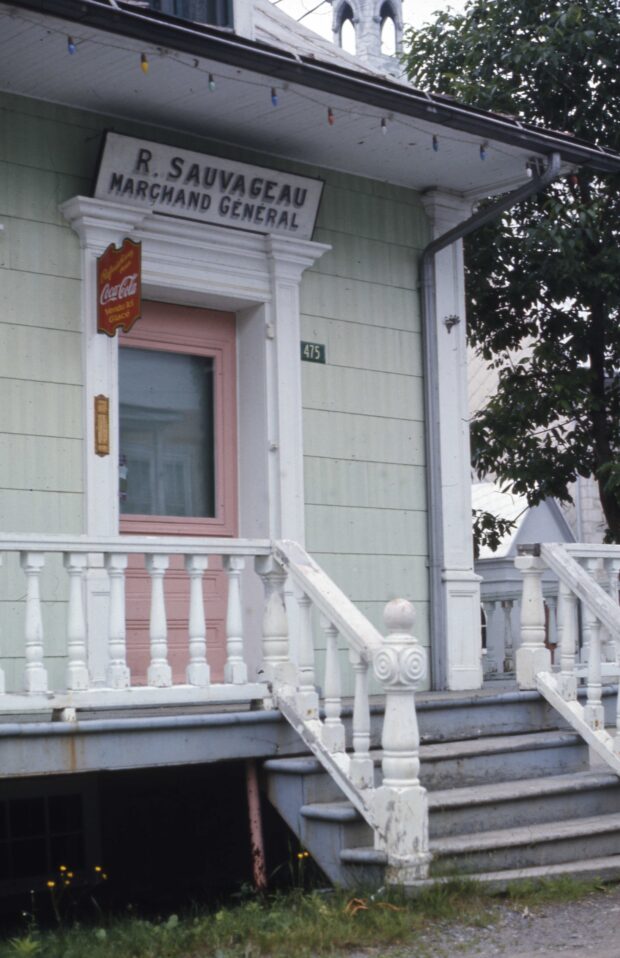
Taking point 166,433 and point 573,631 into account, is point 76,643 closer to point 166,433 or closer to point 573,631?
point 166,433

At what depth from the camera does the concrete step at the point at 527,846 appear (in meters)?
6.09

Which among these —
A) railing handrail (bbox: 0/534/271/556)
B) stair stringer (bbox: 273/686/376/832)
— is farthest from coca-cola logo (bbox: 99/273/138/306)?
stair stringer (bbox: 273/686/376/832)

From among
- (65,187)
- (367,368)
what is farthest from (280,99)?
(367,368)

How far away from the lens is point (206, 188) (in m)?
7.89

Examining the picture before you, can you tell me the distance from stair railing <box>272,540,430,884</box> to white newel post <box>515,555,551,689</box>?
127cm

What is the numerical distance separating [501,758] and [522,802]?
404mm

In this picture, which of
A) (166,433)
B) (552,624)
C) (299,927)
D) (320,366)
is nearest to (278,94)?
(320,366)

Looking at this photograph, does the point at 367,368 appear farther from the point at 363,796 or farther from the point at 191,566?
the point at 363,796

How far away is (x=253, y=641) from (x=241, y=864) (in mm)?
1237

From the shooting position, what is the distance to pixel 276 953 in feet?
17.3

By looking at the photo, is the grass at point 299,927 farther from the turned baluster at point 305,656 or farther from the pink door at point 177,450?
the pink door at point 177,450

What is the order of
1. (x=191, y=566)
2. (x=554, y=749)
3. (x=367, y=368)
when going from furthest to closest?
1. (x=367, y=368)
2. (x=554, y=749)
3. (x=191, y=566)

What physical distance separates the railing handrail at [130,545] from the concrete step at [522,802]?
4.67 feet

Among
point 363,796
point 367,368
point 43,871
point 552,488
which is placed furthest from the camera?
point 552,488
